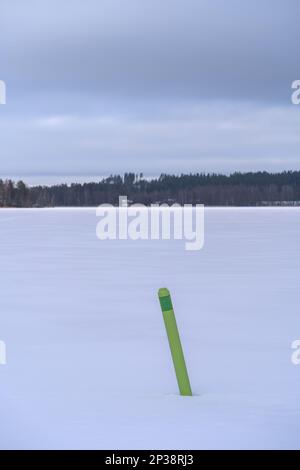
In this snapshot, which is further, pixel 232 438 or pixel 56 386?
pixel 56 386

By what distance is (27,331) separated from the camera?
28.3 feet

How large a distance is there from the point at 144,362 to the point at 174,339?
154cm

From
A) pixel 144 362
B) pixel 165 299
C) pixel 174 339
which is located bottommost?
pixel 144 362

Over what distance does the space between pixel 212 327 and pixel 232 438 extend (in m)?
4.01

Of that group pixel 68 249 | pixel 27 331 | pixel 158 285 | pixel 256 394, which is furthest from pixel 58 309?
pixel 68 249

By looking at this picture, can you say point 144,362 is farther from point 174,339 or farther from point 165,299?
point 165,299

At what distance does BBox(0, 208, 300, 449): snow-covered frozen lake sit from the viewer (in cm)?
495

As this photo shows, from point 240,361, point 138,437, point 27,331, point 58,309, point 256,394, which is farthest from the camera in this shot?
point 58,309

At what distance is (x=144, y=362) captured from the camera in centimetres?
708

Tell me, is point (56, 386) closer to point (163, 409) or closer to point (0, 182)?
point (163, 409)

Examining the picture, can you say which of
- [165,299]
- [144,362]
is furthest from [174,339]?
[144,362]

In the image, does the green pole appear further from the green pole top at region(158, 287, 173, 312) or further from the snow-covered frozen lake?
the snow-covered frozen lake

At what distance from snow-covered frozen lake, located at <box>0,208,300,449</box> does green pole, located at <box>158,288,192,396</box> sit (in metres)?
0.12
